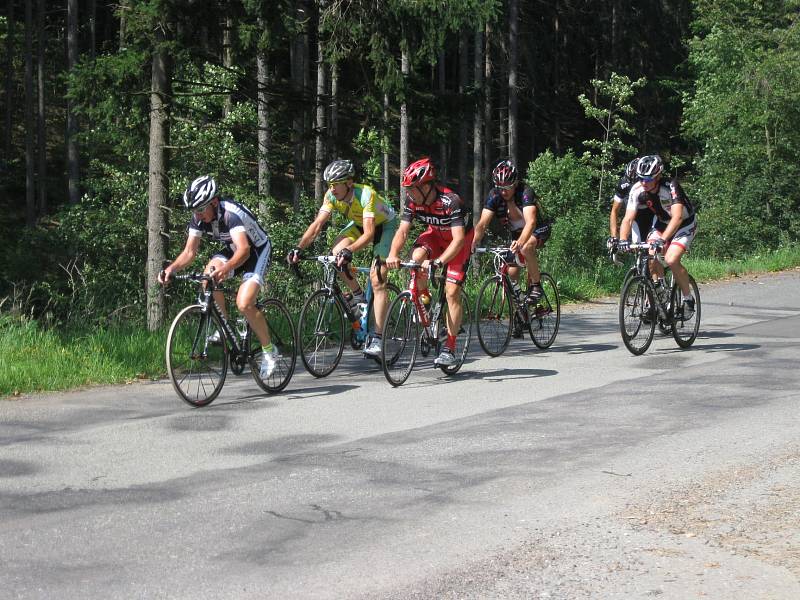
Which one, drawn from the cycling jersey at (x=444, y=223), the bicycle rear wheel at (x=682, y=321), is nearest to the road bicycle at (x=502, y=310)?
the cycling jersey at (x=444, y=223)

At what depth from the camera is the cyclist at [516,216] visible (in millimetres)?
11992

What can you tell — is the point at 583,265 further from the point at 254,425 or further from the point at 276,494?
the point at 276,494

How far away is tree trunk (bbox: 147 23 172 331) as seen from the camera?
1353 cm

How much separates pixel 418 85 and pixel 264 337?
5839mm

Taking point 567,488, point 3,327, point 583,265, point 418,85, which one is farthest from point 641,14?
point 567,488

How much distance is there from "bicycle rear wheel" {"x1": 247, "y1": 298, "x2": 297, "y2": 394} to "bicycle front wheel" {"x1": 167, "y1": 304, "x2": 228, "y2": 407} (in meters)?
0.41

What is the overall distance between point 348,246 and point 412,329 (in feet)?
3.47

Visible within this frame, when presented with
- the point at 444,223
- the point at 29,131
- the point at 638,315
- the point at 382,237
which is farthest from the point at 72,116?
the point at 444,223

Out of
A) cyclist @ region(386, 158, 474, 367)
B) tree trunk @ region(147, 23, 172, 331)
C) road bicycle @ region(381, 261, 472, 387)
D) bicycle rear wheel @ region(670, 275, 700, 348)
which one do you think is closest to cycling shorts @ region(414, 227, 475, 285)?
cyclist @ region(386, 158, 474, 367)

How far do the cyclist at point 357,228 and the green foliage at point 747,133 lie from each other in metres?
24.1

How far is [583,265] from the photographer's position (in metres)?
20.6

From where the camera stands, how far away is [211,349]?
9570 millimetres

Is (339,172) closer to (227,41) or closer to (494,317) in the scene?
(494,317)

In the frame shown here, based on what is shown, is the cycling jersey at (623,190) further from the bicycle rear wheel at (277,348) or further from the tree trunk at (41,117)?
the tree trunk at (41,117)
